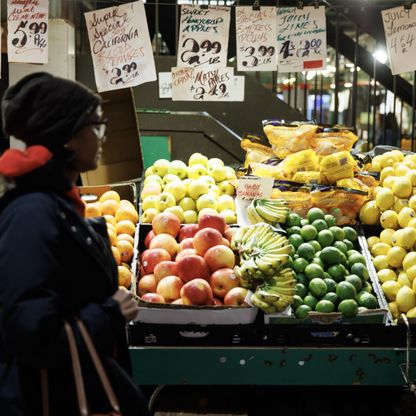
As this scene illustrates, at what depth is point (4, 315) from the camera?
183 centimetres

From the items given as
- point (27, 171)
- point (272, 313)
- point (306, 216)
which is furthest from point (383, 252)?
point (27, 171)

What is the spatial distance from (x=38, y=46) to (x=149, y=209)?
1619 mm

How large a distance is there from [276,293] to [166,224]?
855mm

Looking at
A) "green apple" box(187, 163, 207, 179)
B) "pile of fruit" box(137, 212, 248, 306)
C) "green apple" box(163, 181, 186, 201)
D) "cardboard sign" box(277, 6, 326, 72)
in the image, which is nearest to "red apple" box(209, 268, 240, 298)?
"pile of fruit" box(137, 212, 248, 306)

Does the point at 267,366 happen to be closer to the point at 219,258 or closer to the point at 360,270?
the point at 219,258

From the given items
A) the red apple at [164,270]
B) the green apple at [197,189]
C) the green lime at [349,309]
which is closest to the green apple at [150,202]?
the green apple at [197,189]

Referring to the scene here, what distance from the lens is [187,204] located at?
4477 mm

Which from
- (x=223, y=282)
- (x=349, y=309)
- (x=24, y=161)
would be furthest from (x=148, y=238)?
(x=24, y=161)

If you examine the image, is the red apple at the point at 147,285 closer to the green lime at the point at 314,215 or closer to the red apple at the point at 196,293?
the red apple at the point at 196,293

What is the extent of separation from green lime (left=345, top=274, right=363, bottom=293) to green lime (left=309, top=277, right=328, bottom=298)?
156mm

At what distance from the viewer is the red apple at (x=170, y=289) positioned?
3662 mm

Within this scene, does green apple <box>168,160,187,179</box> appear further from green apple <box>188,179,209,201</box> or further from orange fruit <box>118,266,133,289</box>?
orange fruit <box>118,266,133,289</box>

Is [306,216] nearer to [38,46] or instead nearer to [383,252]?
[383,252]

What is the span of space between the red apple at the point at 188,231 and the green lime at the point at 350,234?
0.89 m
